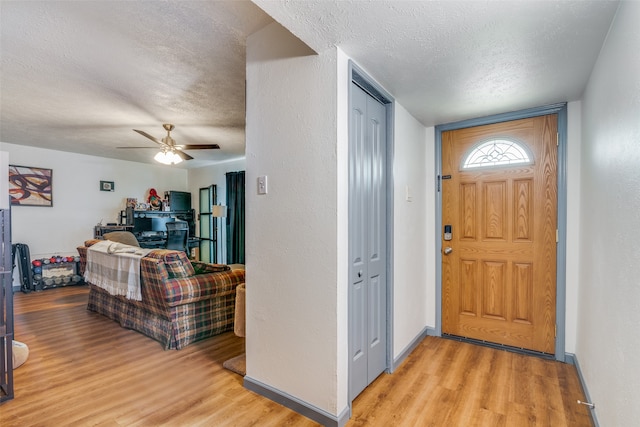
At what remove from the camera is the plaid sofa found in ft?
8.93

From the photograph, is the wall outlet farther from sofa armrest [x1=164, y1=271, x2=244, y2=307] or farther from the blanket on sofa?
the blanket on sofa

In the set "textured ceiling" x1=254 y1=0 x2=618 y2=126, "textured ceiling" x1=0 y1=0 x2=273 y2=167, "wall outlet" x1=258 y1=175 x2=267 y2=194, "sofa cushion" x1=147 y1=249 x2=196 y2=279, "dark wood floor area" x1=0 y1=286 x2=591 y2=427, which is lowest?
"dark wood floor area" x1=0 y1=286 x2=591 y2=427

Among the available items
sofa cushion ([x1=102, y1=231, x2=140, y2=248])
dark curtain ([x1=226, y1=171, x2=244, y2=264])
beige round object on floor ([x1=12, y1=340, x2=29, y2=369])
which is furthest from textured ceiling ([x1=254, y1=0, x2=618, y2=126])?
sofa cushion ([x1=102, y1=231, x2=140, y2=248])

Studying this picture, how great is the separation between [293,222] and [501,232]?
2062mm

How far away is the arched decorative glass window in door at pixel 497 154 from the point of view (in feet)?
8.95

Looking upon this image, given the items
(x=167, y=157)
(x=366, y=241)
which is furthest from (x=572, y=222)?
(x=167, y=157)

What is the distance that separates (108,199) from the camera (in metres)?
5.94

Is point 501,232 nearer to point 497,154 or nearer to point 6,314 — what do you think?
point 497,154

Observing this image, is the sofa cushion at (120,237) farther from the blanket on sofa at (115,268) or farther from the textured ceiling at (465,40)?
the textured ceiling at (465,40)

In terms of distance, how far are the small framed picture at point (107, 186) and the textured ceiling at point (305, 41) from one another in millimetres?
2667

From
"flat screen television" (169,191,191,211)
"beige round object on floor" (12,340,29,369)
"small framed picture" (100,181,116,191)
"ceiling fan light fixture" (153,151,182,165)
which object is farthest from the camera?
"flat screen television" (169,191,191,211)

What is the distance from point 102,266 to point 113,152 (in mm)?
2933

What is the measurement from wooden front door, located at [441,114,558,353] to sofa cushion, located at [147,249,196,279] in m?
2.53

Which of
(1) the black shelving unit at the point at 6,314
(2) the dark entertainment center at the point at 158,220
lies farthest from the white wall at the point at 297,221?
(2) the dark entertainment center at the point at 158,220
